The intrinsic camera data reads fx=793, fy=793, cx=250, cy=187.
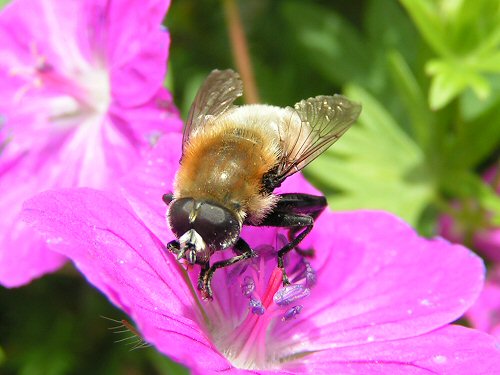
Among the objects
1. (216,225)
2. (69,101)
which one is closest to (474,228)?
(69,101)

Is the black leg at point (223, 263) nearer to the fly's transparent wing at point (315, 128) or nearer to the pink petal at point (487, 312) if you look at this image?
the fly's transparent wing at point (315, 128)

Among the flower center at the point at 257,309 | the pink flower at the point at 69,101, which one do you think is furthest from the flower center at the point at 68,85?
the flower center at the point at 257,309

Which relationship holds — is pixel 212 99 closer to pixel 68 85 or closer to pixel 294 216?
pixel 294 216

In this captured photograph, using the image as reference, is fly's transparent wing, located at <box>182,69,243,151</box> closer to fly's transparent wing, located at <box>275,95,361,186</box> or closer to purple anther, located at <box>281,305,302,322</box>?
fly's transparent wing, located at <box>275,95,361,186</box>

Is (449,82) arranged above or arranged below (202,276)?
above

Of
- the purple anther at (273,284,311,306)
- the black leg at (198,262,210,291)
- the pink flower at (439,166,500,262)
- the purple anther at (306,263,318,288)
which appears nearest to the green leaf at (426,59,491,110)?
the pink flower at (439,166,500,262)

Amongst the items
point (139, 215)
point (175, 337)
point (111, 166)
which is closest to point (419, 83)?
point (111, 166)
